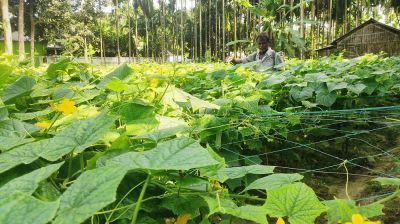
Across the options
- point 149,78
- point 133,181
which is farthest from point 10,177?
point 149,78

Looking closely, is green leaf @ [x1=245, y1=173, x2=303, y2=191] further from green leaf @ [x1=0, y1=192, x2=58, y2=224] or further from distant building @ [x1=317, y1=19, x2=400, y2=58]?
distant building @ [x1=317, y1=19, x2=400, y2=58]

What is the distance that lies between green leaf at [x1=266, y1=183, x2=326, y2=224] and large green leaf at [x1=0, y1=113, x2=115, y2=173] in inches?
12.5

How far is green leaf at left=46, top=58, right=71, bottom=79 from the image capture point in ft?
5.18

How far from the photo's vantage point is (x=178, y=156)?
1.80 feet

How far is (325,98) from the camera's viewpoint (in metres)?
2.31

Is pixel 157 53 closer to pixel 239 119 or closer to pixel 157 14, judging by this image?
pixel 157 14

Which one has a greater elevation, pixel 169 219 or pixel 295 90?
pixel 295 90

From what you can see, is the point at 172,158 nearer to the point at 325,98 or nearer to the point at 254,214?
the point at 254,214

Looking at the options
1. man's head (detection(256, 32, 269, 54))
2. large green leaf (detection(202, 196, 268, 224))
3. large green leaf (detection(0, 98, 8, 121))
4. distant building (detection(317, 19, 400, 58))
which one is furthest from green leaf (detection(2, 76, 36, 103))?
distant building (detection(317, 19, 400, 58))

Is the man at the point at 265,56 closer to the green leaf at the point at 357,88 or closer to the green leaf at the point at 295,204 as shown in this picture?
the green leaf at the point at 357,88

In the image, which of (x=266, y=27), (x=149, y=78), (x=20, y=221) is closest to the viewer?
(x=20, y=221)

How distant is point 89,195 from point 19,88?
97cm

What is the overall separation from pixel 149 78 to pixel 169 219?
681mm

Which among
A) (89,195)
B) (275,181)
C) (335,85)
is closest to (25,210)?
(89,195)
